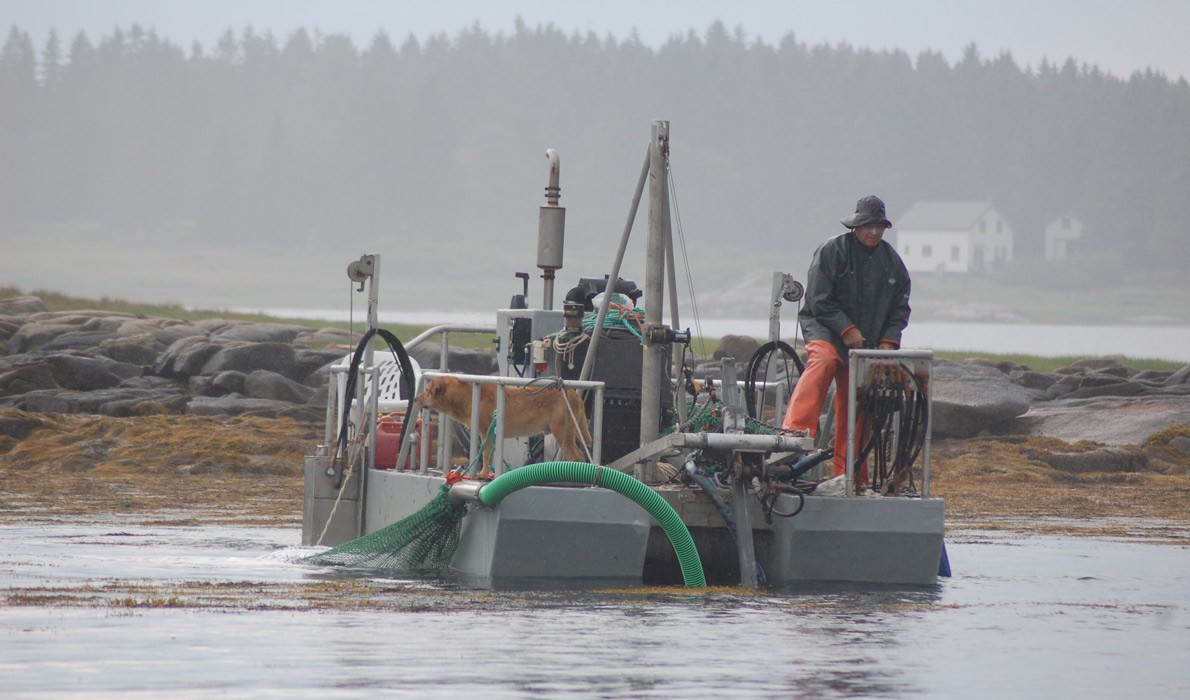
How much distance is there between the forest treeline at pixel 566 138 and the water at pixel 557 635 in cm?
11327

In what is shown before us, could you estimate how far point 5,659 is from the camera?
8.45m

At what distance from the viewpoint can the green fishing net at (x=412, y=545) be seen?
11859 millimetres

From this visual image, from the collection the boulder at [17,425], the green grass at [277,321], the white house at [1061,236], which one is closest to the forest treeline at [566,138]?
the white house at [1061,236]

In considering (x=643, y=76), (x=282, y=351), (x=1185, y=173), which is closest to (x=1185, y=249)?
(x=1185, y=173)

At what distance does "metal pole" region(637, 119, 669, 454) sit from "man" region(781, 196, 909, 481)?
0.83 metres

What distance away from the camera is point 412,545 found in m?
12.1

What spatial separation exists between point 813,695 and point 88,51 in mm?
155090

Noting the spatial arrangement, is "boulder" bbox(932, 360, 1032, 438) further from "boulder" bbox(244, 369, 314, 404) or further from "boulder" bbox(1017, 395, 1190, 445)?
"boulder" bbox(244, 369, 314, 404)

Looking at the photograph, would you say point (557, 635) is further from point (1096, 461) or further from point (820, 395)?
point (1096, 461)

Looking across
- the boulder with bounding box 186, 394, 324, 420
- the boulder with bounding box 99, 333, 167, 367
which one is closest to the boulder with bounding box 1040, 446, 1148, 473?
the boulder with bounding box 186, 394, 324, 420

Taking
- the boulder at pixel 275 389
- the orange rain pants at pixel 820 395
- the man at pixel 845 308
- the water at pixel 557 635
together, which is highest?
the man at pixel 845 308

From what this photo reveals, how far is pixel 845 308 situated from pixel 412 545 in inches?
121

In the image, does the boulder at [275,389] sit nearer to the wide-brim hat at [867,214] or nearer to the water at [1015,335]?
the wide-brim hat at [867,214]

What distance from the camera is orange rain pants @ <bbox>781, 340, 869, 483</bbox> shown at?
462 inches
